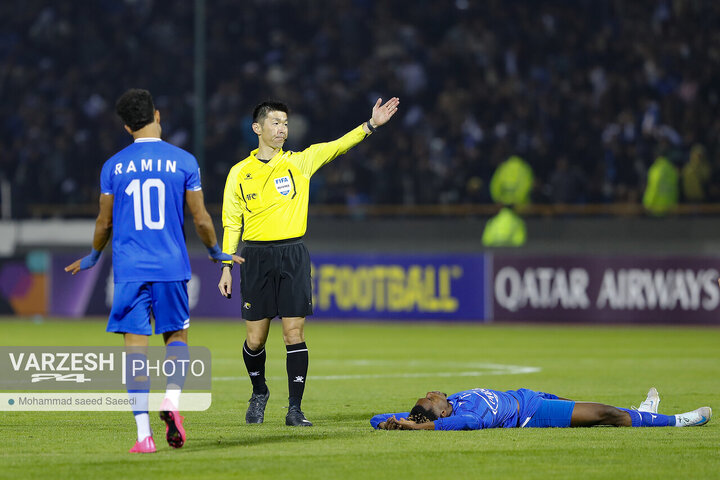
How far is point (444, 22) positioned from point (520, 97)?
354 centimetres

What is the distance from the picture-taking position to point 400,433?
8.82 m

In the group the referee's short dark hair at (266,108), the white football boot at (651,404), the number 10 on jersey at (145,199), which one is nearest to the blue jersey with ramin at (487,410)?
the white football boot at (651,404)

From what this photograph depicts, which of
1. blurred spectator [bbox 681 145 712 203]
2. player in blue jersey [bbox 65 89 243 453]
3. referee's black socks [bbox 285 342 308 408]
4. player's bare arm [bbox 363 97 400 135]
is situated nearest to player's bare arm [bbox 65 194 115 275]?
player in blue jersey [bbox 65 89 243 453]

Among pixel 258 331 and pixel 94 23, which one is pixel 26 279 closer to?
pixel 94 23

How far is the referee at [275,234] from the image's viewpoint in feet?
30.9

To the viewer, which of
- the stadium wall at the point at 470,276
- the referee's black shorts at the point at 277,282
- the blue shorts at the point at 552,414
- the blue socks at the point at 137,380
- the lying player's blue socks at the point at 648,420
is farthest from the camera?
the stadium wall at the point at 470,276

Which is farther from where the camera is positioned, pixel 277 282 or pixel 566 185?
pixel 566 185

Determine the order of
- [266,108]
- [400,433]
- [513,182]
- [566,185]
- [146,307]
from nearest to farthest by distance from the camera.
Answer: [146,307]
[400,433]
[266,108]
[513,182]
[566,185]

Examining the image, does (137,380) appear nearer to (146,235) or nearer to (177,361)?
(177,361)

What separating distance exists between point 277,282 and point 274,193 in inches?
25.5

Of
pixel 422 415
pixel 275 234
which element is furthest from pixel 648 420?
pixel 275 234

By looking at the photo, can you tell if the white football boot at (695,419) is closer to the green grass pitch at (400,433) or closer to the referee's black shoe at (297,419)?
the green grass pitch at (400,433)

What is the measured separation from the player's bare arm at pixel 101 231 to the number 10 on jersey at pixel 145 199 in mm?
158

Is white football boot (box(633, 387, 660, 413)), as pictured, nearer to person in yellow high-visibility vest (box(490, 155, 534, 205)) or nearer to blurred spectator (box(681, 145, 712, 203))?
person in yellow high-visibility vest (box(490, 155, 534, 205))
